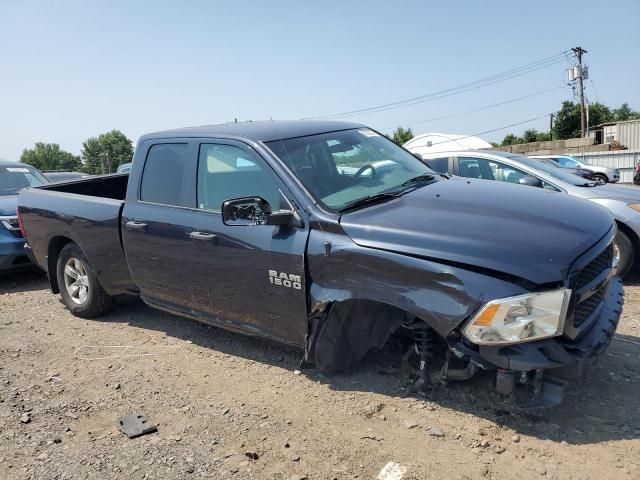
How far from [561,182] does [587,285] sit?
3964mm

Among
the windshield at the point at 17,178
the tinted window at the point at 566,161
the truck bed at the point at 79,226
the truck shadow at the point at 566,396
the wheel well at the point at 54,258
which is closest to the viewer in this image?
the truck shadow at the point at 566,396

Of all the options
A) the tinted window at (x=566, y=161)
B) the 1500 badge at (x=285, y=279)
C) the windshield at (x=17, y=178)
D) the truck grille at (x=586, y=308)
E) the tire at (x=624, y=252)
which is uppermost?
the windshield at (x=17, y=178)

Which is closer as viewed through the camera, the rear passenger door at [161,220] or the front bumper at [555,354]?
the front bumper at [555,354]

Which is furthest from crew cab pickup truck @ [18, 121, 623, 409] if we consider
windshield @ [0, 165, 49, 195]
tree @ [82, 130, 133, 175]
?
tree @ [82, 130, 133, 175]

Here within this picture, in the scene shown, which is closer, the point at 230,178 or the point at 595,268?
the point at 595,268

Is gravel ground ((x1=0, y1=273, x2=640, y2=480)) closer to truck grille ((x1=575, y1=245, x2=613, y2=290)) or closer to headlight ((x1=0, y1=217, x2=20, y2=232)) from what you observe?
truck grille ((x1=575, y1=245, x2=613, y2=290))

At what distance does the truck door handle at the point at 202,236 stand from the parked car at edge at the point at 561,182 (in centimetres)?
361

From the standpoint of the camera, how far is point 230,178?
414 centimetres

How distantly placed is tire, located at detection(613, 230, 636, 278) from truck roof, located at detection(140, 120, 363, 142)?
10.4 feet

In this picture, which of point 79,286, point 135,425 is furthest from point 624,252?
point 79,286

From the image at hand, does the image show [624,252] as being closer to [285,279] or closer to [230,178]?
[285,279]

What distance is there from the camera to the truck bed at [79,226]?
500 centimetres

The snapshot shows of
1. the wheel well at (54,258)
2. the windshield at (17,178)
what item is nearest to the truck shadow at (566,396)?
the wheel well at (54,258)

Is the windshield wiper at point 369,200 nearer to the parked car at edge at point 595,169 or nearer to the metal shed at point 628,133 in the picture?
the parked car at edge at point 595,169
